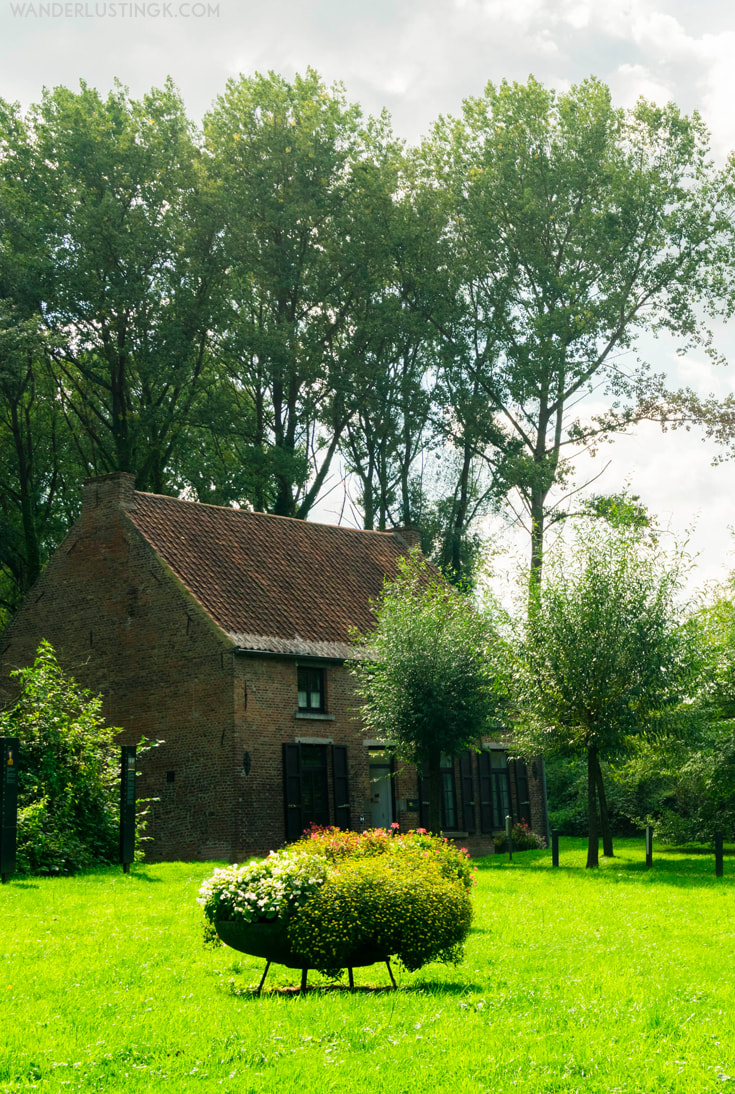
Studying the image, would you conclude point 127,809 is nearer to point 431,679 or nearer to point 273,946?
point 431,679

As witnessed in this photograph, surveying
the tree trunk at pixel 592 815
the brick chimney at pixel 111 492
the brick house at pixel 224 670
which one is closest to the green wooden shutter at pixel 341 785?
the brick house at pixel 224 670

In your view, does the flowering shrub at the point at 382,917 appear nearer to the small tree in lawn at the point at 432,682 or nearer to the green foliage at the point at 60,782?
the green foliage at the point at 60,782

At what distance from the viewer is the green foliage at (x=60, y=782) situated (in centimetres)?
2017

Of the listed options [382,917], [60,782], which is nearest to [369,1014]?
[382,917]

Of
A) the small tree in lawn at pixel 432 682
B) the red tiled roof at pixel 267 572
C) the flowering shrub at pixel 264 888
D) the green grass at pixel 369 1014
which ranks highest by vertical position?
the red tiled roof at pixel 267 572

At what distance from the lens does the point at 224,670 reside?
26.3m

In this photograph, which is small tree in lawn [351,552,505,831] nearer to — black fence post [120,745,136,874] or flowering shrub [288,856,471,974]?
black fence post [120,745,136,874]

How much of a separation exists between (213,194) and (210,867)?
26.4 m

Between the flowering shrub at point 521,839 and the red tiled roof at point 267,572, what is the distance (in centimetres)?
756

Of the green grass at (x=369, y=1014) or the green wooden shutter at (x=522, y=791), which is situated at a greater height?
the green wooden shutter at (x=522, y=791)

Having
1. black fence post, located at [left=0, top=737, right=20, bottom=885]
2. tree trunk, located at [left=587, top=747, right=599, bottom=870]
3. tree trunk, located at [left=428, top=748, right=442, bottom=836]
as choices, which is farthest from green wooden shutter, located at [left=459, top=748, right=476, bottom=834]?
black fence post, located at [left=0, top=737, right=20, bottom=885]

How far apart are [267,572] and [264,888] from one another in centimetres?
2075

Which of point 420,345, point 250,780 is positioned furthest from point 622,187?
point 250,780

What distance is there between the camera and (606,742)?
26.3 m
